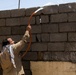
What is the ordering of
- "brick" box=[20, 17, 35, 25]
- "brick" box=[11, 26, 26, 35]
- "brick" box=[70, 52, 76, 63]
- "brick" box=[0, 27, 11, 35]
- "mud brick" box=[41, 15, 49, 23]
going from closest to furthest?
"brick" box=[70, 52, 76, 63] < "mud brick" box=[41, 15, 49, 23] < "brick" box=[20, 17, 35, 25] < "brick" box=[11, 26, 26, 35] < "brick" box=[0, 27, 11, 35]

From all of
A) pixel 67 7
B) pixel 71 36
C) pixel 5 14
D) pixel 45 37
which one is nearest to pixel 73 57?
pixel 71 36

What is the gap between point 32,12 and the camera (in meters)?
6.84

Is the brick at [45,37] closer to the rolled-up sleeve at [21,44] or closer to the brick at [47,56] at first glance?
the brick at [47,56]

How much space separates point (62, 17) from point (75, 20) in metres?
0.29

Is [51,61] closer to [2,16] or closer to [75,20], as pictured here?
[75,20]

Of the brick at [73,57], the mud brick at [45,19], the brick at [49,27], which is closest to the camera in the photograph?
the brick at [73,57]

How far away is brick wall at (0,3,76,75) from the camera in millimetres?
6355

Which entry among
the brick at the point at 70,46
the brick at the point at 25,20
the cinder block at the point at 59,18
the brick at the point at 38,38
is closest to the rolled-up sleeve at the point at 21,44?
the brick at the point at 38,38

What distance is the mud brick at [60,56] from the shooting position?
6.35 metres

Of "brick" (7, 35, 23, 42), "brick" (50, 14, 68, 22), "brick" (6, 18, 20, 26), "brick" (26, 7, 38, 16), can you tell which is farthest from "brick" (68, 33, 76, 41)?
"brick" (6, 18, 20, 26)

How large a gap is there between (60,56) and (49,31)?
1.88ft

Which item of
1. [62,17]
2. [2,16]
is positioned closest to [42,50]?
[62,17]

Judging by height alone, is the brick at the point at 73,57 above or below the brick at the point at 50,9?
below

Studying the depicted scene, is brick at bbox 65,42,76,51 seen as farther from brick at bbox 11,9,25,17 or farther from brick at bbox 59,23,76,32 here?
brick at bbox 11,9,25,17
